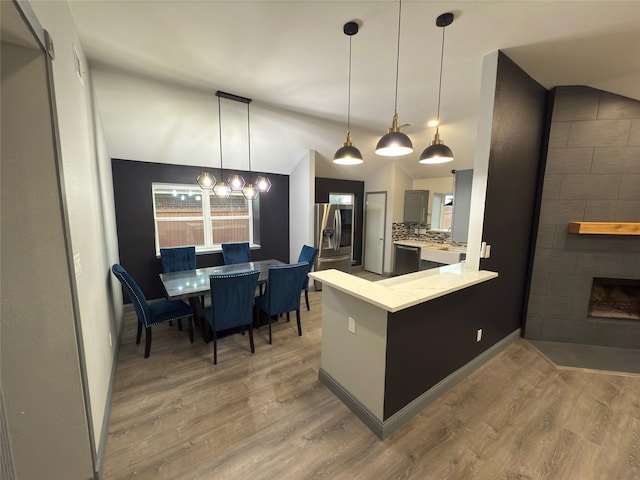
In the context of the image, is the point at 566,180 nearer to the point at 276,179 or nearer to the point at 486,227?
the point at 486,227

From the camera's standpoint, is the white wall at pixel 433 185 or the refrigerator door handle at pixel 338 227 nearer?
the refrigerator door handle at pixel 338 227

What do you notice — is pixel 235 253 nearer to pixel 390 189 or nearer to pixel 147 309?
pixel 147 309

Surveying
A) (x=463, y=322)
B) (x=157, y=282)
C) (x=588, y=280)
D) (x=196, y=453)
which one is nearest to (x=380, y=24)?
(x=463, y=322)

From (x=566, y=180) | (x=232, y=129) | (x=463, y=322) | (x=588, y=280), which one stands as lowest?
(x=463, y=322)

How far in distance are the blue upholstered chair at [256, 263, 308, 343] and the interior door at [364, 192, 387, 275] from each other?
3.29m

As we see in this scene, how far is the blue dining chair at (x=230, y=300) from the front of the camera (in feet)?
8.25

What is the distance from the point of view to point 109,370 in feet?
7.19

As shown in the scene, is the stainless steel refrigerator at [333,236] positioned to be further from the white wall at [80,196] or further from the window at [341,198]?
the white wall at [80,196]

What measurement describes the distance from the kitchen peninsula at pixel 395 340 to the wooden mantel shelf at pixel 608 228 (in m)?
1.38

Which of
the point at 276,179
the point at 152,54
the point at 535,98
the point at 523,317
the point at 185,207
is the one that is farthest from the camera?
the point at 276,179

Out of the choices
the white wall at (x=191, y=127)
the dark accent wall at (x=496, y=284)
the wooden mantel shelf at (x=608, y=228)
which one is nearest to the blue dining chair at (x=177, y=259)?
the white wall at (x=191, y=127)

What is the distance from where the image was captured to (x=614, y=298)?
3.14 metres

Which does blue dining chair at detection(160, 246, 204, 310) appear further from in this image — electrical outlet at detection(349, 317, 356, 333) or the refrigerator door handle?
electrical outlet at detection(349, 317, 356, 333)

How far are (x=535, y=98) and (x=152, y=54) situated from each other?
3.74m
